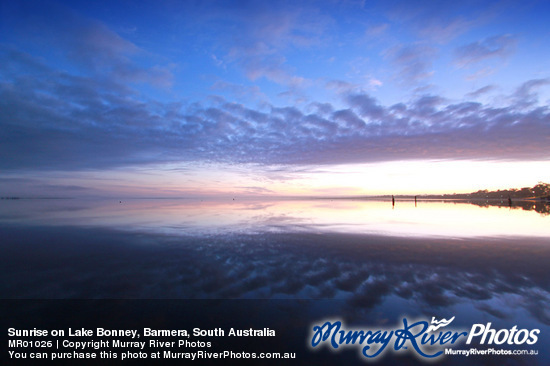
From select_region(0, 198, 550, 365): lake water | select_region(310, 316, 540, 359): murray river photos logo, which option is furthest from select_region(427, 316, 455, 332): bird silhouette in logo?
select_region(0, 198, 550, 365): lake water

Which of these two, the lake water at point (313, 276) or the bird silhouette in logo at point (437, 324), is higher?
the lake water at point (313, 276)

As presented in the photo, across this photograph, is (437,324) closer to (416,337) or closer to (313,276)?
(416,337)

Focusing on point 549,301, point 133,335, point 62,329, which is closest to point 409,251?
point 549,301

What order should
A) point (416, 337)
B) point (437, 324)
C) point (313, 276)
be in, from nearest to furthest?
point (416, 337) < point (437, 324) < point (313, 276)

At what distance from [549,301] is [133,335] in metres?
11.5

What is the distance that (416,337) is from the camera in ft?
18.7

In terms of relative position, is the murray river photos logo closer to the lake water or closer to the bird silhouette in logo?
the bird silhouette in logo

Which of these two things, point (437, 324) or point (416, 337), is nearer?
point (416, 337)

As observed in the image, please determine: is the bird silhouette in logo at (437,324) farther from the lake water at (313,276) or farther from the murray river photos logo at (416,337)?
the lake water at (313,276)

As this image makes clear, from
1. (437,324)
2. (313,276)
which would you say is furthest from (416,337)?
(313,276)

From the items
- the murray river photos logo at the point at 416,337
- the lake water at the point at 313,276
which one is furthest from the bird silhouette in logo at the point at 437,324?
the lake water at the point at 313,276

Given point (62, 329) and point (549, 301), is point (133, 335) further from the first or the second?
point (549, 301)

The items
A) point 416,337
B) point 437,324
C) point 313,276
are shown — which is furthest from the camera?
point 313,276

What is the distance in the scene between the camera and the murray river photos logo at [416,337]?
5391 mm
